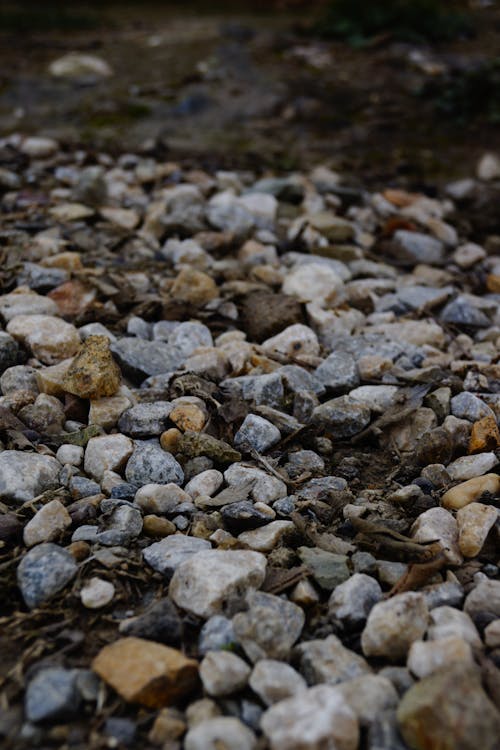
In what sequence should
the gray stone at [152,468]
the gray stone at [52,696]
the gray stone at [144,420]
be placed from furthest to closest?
the gray stone at [144,420] → the gray stone at [152,468] → the gray stone at [52,696]

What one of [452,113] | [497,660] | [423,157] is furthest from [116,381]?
[452,113]

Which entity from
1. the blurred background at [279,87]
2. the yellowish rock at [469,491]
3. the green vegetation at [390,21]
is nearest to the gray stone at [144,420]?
the yellowish rock at [469,491]

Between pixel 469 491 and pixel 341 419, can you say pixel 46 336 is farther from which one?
pixel 469 491

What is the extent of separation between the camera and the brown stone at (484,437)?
92.0 inches

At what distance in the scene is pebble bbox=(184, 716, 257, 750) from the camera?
1365mm

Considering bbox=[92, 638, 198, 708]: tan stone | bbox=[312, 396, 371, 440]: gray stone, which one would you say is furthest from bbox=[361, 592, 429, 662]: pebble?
bbox=[312, 396, 371, 440]: gray stone

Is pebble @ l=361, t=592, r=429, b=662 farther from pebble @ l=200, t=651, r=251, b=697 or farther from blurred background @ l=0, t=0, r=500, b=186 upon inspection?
blurred background @ l=0, t=0, r=500, b=186

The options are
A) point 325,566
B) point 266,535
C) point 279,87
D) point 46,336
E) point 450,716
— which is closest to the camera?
point 450,716

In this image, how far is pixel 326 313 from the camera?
3.16 metres

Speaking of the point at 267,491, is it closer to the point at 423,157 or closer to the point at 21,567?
the point at 21,567

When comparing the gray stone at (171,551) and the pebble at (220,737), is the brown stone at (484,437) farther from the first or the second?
the pebble at (220,737)

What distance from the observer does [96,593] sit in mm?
1723

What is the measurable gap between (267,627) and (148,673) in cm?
27

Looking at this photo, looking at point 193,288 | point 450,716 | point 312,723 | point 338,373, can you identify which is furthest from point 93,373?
point 450,716
